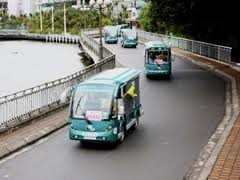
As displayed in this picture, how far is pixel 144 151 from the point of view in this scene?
17219 mm

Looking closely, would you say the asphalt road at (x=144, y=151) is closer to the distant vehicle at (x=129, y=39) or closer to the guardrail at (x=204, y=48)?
the guardrail at (x=204, y=48)

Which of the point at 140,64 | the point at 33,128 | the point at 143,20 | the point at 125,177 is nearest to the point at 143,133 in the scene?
the point at 33,128

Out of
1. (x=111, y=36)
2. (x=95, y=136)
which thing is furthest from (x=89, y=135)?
(x=111, y=36)

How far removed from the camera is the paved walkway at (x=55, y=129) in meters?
14.1

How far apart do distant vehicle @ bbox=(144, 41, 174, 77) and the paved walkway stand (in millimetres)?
11813

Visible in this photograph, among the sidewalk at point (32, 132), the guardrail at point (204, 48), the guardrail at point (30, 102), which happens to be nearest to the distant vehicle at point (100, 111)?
the sidewalk at point (32, 132)

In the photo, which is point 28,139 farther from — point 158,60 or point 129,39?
point 129,39

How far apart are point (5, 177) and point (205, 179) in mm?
5310

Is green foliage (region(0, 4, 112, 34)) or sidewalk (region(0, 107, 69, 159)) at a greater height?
green foliage (region(0, 4, 112, 34))

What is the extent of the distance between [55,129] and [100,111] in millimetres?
3456

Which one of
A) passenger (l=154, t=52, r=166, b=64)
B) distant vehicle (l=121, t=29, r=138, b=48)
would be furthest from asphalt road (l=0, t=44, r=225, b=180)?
distant vehicle (l=121, t=29, r=138, b=48)

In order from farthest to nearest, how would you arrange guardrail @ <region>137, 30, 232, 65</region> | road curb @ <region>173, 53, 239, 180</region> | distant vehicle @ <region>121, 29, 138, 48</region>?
distant vehicle @ <region>121, 29, 138, 48</region>
guardrail @ <region>137, 30, 232, 65</region>
road curb @ <region>173, 53, 239, 180</region>

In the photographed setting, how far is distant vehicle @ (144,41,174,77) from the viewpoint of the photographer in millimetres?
34875

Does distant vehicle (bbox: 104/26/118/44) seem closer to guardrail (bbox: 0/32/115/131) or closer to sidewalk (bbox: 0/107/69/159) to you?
guardrail (bbox: 0/32/115/131)
